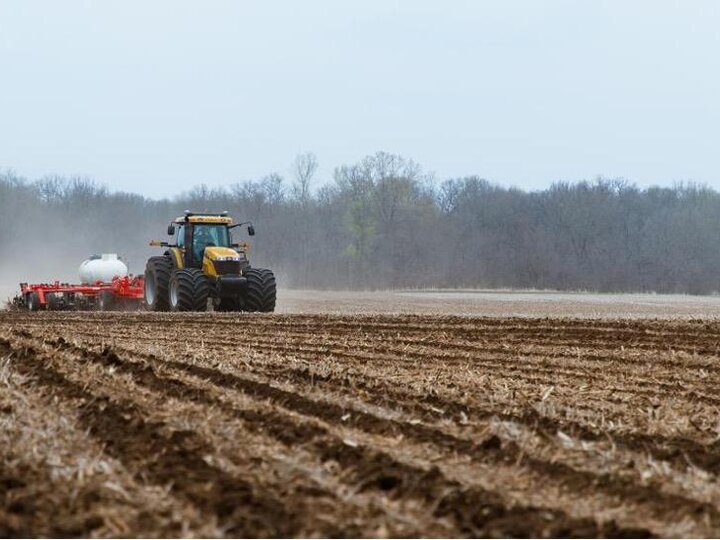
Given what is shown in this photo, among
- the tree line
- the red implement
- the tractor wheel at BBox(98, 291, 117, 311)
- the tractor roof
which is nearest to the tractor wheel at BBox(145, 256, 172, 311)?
the tractor roof

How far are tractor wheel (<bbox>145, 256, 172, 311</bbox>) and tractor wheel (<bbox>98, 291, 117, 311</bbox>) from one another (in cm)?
215

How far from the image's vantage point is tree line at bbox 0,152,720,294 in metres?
80.7

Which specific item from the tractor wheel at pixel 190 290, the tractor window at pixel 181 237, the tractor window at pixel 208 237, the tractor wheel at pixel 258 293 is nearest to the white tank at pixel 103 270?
the tractor window at pixel 181 237

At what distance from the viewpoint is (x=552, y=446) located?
7270mm

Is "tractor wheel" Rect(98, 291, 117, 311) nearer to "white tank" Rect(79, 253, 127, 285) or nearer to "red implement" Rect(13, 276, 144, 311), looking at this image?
"red implement" Rect(13, 276, 144, 311)

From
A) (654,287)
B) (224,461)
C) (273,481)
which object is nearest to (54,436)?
(224,461)

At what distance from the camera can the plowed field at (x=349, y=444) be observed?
522 centimetres

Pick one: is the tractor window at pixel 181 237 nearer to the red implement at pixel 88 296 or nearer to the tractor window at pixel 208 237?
the tractor window at pixel 208 237

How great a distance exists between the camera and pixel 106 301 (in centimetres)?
2989

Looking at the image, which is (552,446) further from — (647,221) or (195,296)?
(647,221)

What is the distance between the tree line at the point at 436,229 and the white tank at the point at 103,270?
128 ft

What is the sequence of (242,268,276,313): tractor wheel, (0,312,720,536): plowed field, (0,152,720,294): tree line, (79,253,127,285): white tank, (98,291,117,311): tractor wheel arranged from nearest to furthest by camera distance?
(0,312,720,536): plowed field
(242,268,276,313): tractor wheel
(98,291,117,311): tractor wheel
(79,253,127,285): white tank
(0,152,720,294): tree line

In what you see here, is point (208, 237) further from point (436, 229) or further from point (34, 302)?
point (436, 229)

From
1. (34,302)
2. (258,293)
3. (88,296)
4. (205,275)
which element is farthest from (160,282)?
(34,302)
